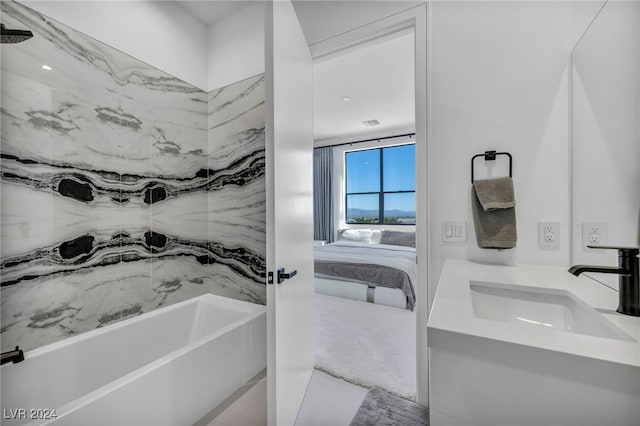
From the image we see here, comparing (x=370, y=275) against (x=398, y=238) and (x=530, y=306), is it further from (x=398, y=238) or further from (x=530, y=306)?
(x=530, y=306)

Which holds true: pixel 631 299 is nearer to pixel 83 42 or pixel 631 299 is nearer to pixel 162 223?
pixel 162 223

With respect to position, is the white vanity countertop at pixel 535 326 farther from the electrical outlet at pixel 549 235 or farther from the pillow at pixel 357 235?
the pillow at pixel 357 235

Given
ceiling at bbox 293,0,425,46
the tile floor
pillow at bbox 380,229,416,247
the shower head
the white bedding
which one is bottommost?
the tile floor

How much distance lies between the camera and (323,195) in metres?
5.86

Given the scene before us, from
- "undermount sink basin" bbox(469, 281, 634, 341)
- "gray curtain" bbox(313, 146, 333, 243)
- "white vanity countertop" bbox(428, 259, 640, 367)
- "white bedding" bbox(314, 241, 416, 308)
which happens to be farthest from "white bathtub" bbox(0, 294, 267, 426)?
"gray curtain" bbox(313, 146, 333, 243)

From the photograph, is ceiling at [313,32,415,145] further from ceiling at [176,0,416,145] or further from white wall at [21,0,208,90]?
white wall at [21,0,208,90]

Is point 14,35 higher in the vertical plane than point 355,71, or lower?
lower

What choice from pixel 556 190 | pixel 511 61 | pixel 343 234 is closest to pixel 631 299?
pixel 556 190

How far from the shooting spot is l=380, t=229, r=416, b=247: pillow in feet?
15.4

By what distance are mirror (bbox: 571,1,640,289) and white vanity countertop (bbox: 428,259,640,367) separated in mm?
126

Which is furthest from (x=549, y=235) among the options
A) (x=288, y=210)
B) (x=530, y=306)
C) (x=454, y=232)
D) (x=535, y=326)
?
(x=288, y=210)

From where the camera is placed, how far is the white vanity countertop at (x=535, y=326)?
50 cm

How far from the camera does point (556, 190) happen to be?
48.3 inches

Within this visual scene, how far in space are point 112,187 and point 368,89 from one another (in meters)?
2.92
